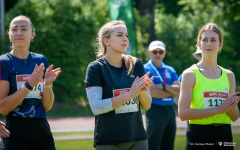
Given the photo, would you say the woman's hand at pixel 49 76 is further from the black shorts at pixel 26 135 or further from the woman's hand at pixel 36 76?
the black shorts at pixel 26 135

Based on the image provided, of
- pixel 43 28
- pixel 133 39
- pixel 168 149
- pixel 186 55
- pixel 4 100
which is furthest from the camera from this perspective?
pixel 186 55

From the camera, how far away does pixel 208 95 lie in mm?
3941

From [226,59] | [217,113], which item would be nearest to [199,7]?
[226,59]

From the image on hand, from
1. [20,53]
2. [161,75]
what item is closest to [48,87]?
[20,53]

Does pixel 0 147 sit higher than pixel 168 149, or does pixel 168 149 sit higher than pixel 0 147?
pixel 0 147

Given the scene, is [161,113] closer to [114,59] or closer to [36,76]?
[114,59]

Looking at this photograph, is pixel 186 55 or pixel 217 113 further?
pixel 186 55

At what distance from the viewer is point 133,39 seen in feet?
50.4

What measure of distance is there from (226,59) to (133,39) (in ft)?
27.3

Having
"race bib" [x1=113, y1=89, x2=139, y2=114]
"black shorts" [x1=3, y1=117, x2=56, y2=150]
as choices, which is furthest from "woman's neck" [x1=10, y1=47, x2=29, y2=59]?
"race bib" [x1=113, y1=89, x2=139, y2=114]

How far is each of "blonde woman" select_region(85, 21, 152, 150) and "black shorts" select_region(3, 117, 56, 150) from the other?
0.67 metres

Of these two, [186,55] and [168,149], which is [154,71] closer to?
[168,149]

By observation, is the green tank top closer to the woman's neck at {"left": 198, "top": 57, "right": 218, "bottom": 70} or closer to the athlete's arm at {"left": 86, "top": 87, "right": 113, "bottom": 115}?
the woman's neck at {"left": 198, "top": 57, "right": 218, "bottom": 70}

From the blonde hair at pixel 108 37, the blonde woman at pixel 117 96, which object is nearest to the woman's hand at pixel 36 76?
the blonde woman at pixel 117 96
